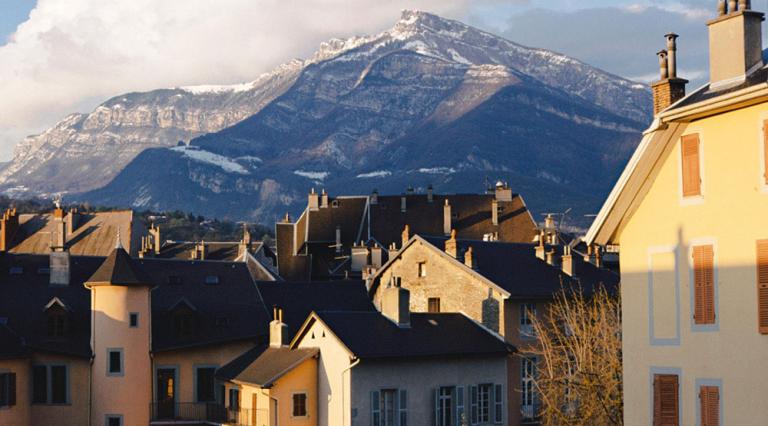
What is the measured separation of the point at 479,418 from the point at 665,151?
33551mm

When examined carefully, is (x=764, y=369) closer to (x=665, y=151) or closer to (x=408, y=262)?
(x=665, y=151)

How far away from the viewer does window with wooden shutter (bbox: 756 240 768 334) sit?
2370 cm

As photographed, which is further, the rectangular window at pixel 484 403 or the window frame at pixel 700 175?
the rectangular window at pixel 484 403

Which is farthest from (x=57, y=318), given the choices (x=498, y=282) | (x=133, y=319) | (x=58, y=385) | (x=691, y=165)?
(x=691, y=165)

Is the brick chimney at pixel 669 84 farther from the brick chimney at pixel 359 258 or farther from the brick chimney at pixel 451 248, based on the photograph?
the brick chimney at pixel 359 258

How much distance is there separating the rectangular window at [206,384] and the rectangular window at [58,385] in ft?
19.5

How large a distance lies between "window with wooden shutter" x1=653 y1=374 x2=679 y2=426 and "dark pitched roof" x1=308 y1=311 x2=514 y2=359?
28130 millimetres

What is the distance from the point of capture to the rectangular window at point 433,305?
210 feet

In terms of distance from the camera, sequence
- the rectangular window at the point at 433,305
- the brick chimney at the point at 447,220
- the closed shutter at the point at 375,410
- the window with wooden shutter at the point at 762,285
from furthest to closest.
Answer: the brick chimney at the point at 447,220
the rectangular window at the point at 433,305
the closed shutter at the point at 375,410
the window with wooden shutter at the point at 762,285

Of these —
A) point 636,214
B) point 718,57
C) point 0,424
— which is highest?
point 718,57

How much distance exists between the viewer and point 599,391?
40812 mm

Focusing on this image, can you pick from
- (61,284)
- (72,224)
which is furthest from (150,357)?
(72,224)

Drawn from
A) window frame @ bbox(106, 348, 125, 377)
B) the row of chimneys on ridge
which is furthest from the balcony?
the row of chimneys on ridge

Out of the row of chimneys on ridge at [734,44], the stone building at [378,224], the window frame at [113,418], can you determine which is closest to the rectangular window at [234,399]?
the window frame at [113,418]
